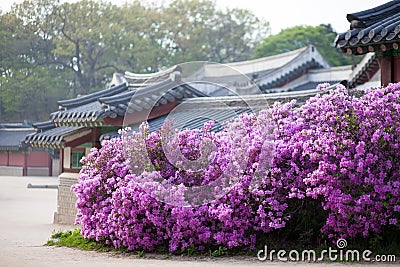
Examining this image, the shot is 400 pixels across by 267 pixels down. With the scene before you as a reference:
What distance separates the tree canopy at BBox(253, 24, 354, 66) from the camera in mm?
49250

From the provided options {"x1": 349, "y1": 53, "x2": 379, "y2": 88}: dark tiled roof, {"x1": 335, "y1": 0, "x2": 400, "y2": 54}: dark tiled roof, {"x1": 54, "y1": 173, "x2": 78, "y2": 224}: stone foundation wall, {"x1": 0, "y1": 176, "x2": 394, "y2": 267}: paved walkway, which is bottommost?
{"x1": 0, "y1": 176, "x2": 394, "y2": 267}: paved walkway

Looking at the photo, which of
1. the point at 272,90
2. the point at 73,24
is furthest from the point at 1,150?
the point at 272,90

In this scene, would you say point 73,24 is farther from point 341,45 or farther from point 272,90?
point 341,45

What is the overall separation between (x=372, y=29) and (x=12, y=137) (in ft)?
134

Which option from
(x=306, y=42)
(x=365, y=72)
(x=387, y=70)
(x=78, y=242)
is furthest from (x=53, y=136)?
(x=306, y=42)

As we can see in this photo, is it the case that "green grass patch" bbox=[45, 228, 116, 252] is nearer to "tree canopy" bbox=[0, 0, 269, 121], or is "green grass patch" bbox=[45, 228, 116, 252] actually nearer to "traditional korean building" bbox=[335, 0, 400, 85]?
"traditional korean building" bbox=[335, 0, 400, 85]

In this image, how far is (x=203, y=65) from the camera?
139 ft

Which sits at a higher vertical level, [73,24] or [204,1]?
[204,1]

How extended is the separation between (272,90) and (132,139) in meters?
24.4

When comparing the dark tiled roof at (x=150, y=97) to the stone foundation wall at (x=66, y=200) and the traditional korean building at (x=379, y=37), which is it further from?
the traditional korean building at (x=379, y=37)

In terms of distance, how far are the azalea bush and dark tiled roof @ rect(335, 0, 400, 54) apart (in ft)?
Result: 4.13

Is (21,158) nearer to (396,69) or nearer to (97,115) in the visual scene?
(97,115)

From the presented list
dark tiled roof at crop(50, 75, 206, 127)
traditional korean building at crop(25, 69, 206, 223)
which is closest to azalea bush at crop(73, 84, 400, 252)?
dark tiled roof at crop(50, 75, 206, 127)

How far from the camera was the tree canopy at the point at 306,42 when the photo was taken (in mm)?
49250
